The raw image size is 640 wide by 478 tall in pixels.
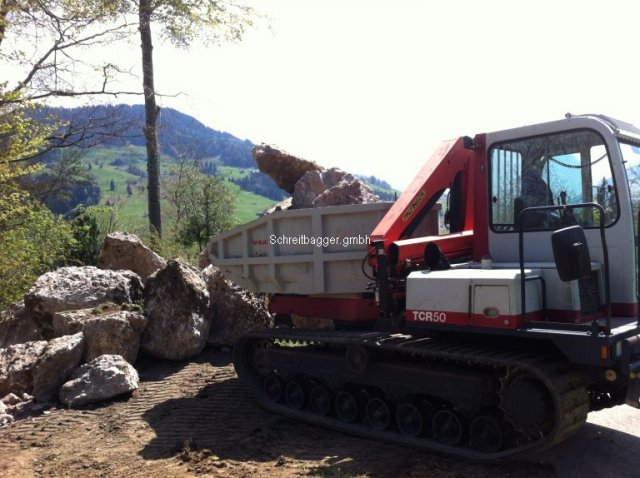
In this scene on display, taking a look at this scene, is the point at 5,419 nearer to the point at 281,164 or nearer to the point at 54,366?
the point at 54,366

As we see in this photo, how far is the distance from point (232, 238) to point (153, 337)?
2.00 meters

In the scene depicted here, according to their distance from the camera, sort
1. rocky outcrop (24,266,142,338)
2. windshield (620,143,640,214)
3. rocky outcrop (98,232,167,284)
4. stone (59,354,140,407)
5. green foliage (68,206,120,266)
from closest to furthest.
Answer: windshield (620,143,640,214), stone (59,354,140,407), rocky outcrop (24,266,142,338), rocky outcrop (98,232,167,284), green foliage (68,206,120,266)

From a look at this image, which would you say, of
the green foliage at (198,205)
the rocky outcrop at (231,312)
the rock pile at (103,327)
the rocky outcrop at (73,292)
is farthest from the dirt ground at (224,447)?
the green foliage at (198,205)

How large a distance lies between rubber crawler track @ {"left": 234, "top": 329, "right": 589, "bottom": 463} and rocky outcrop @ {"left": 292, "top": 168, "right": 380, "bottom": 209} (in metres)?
3.13

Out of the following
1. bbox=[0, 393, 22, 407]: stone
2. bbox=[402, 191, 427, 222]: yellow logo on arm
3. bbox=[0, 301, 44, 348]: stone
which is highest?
bbox=[402, 191, 427, 222]: yellow logo on arm

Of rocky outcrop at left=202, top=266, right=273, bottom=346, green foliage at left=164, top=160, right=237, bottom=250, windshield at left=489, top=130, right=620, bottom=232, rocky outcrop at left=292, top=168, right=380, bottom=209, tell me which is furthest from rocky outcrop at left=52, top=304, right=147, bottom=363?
green foliage at left=164, top=160, right=237, bottom=250

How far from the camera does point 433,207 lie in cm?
621

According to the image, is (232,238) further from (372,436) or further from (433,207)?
(372,436)

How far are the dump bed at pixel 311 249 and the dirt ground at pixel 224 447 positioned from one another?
1.45 meters

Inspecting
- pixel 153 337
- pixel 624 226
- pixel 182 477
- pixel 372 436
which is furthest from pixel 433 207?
pixel 153 337

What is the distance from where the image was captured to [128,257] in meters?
10.4

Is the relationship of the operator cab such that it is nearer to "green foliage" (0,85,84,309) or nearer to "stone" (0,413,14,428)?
"stone" (0,413,14,428)

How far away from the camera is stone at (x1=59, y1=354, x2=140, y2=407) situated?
6852 mm

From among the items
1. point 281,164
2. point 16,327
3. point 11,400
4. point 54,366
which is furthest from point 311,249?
point 16,327
